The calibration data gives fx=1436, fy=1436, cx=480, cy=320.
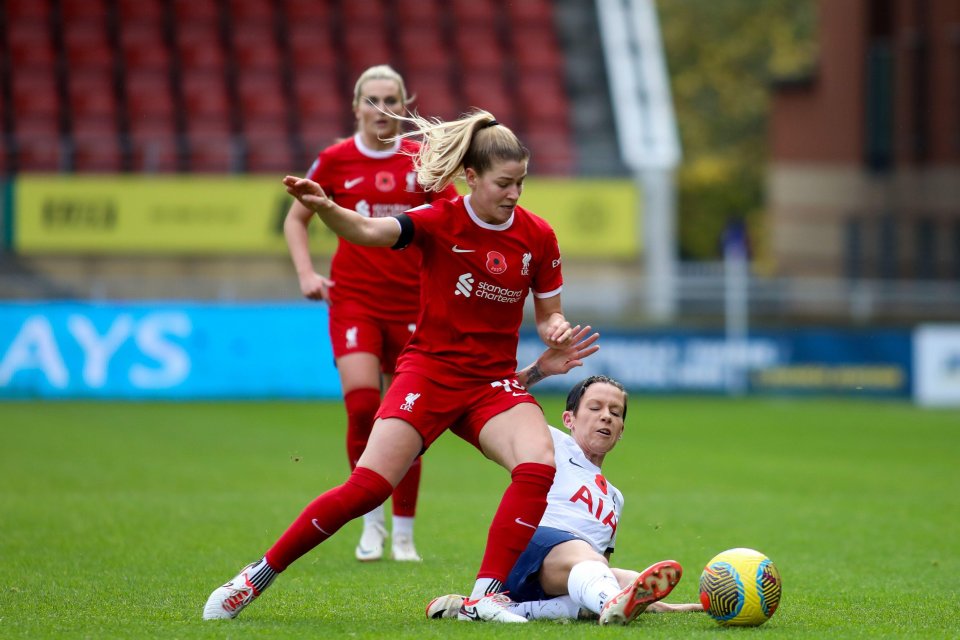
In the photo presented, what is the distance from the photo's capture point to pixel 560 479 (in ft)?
20.4

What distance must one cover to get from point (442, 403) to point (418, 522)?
3788 mm

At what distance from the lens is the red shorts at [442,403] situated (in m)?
5.84

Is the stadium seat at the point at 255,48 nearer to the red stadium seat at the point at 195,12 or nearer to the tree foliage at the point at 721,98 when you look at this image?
the red stadium seat at the point at 195,12

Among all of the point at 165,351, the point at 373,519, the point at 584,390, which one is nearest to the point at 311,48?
the point at 165,351

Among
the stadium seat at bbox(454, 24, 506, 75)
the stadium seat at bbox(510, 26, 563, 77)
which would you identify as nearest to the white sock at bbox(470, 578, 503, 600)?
the stadium seat at bbox(454, 24, 506, 75)

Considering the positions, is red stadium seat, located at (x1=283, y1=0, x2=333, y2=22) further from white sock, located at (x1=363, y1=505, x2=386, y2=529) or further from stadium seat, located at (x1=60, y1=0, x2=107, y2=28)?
white sock, located at (x1=363, y1=505, x2=386, y2=529)

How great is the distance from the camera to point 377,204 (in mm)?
7906

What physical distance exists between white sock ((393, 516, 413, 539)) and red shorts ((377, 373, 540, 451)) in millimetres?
2034

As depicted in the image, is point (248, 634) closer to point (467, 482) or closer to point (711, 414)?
point (467, 482)

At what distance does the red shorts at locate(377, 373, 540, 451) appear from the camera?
584 cm

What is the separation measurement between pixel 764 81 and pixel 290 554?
46075 mm

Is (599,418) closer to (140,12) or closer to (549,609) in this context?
(549,609)

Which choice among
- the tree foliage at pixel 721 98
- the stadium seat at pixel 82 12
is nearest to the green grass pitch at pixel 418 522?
the stadium seat at pixel 82 12

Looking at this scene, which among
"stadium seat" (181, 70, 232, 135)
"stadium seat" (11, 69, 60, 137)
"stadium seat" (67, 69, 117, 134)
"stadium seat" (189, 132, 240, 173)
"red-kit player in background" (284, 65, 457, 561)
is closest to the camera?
"red-kit player in background" (284, 65, 457, 561)
